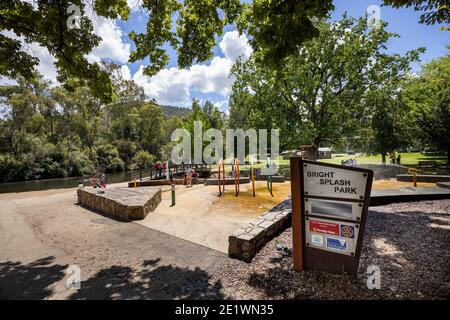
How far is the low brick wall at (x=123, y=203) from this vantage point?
8406mm

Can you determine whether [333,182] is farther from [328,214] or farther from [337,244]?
[337,244]

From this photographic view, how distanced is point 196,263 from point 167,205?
6.16 metres

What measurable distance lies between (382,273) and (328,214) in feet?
4.37

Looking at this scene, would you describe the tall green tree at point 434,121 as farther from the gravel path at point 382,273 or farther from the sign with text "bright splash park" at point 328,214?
the sign with text "bright splash park" at point 328,214

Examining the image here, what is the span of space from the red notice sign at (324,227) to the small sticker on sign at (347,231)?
9cm

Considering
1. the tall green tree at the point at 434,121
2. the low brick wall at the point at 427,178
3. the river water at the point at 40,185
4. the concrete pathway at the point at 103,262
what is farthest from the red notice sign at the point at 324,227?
the tall green tree at the point at 434,121

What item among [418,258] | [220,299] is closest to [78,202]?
[220,299]

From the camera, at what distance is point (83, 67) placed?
26.0ft

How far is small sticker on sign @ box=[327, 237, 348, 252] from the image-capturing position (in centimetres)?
385

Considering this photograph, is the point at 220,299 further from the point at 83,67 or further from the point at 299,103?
the point at 299,103

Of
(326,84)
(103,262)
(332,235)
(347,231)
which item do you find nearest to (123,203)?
(103,262)

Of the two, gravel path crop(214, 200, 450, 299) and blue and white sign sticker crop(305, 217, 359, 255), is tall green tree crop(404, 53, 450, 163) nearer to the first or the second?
gravel path crop(214, 200, 450, 299)

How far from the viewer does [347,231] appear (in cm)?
382

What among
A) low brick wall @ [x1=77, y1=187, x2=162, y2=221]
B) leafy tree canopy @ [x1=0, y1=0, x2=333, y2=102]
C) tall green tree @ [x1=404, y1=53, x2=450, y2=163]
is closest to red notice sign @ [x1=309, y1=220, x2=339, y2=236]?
leafy tree canopy @ [x1=0, y1=0, x2=333, y2=102]
